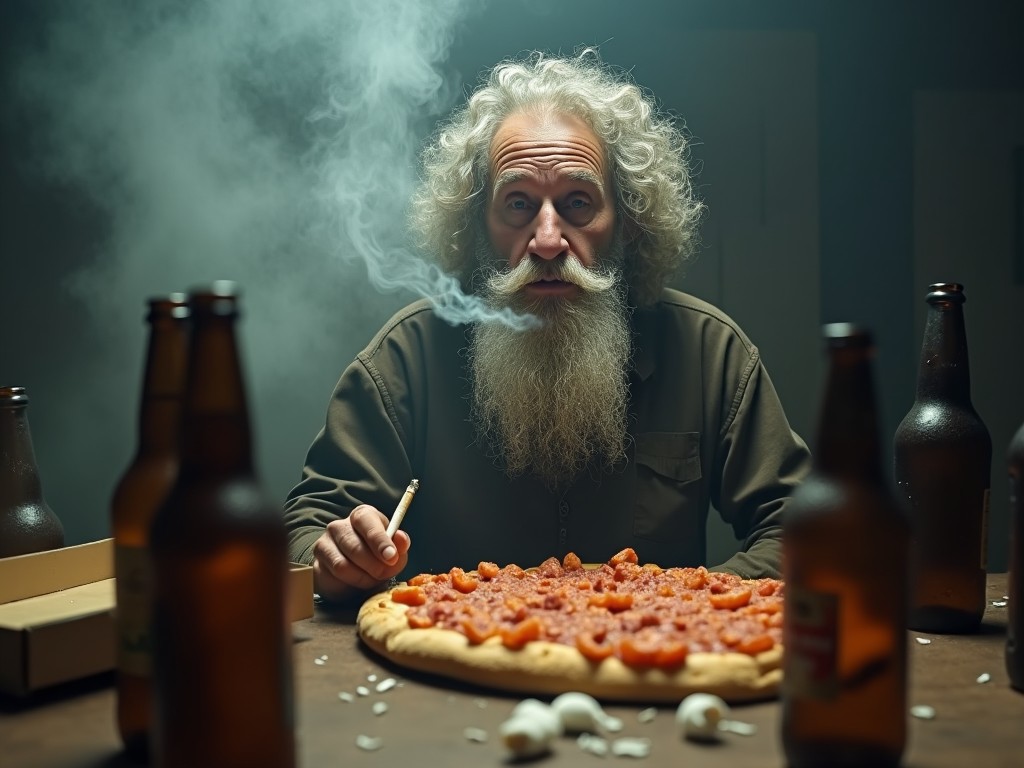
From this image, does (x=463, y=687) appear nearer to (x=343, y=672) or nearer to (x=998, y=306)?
(x=343, y=672)

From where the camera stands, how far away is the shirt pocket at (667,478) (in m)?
2.56

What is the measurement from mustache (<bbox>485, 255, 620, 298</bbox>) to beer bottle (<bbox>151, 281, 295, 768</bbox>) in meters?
1.60

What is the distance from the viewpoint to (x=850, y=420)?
96cm

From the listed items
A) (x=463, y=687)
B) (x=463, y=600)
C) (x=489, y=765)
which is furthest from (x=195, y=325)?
(x=463, y=600)

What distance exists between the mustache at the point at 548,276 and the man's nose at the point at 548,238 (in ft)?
0.07

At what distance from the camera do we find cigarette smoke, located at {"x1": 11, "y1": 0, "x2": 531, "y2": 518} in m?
3.21

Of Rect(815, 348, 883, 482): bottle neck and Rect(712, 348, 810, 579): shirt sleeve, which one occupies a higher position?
Rect(815, 348, 883, 482): bottle neck

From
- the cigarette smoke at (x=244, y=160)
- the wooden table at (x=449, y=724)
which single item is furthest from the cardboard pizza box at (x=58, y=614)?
the cigarette smoke at (x=244, y=160)

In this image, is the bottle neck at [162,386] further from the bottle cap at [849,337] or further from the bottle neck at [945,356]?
the bottle neck at [945,356]

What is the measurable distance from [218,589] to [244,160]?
8.91 ft

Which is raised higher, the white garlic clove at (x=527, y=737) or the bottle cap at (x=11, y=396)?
the bottle cap at (x=11, y=396)

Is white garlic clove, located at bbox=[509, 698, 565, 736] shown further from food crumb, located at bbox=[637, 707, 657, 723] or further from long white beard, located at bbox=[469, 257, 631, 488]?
long white beard, located at bbox=[469, 257, 631, 488]

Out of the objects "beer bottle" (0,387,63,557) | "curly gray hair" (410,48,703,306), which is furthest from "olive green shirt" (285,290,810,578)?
"beer bottle" (0,387,63,557)

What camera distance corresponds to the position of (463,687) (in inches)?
53.2
